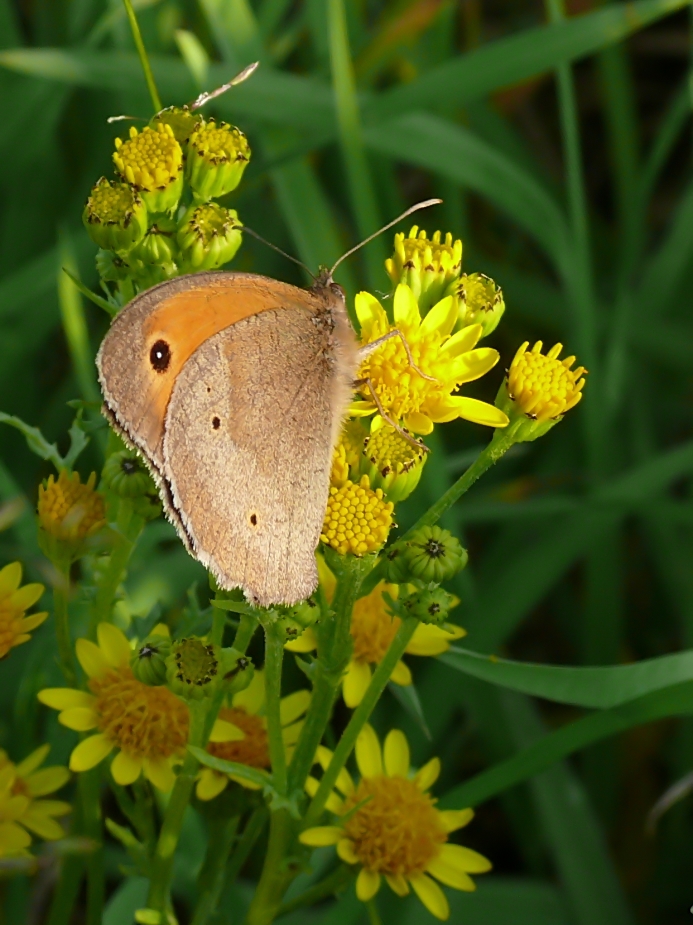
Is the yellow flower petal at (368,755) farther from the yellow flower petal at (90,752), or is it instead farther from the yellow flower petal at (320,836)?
the yellow flower petal at (90,752)

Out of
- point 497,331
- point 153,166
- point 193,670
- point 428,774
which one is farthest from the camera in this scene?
point 497,331

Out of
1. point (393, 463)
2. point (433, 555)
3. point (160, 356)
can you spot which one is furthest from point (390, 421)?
point (160, 356)

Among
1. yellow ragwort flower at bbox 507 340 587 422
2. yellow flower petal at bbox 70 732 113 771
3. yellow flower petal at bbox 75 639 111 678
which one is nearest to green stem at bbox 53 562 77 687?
yellow flower petal at bbox 75 639 111 678

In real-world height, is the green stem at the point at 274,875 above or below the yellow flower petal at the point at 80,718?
below

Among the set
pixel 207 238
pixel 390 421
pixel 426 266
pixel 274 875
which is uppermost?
pixel 207 238

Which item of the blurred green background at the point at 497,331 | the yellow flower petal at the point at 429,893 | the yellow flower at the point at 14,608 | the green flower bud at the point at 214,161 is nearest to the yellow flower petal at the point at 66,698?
the yellow flower at the point at 14,608

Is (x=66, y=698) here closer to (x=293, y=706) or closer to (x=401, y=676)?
(x=293, y=706)

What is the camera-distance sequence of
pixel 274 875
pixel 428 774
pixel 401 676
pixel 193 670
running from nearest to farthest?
1. pixel 193 670
2. pixel 274 875
3. pixel 401 676
4. pixel 428 774
